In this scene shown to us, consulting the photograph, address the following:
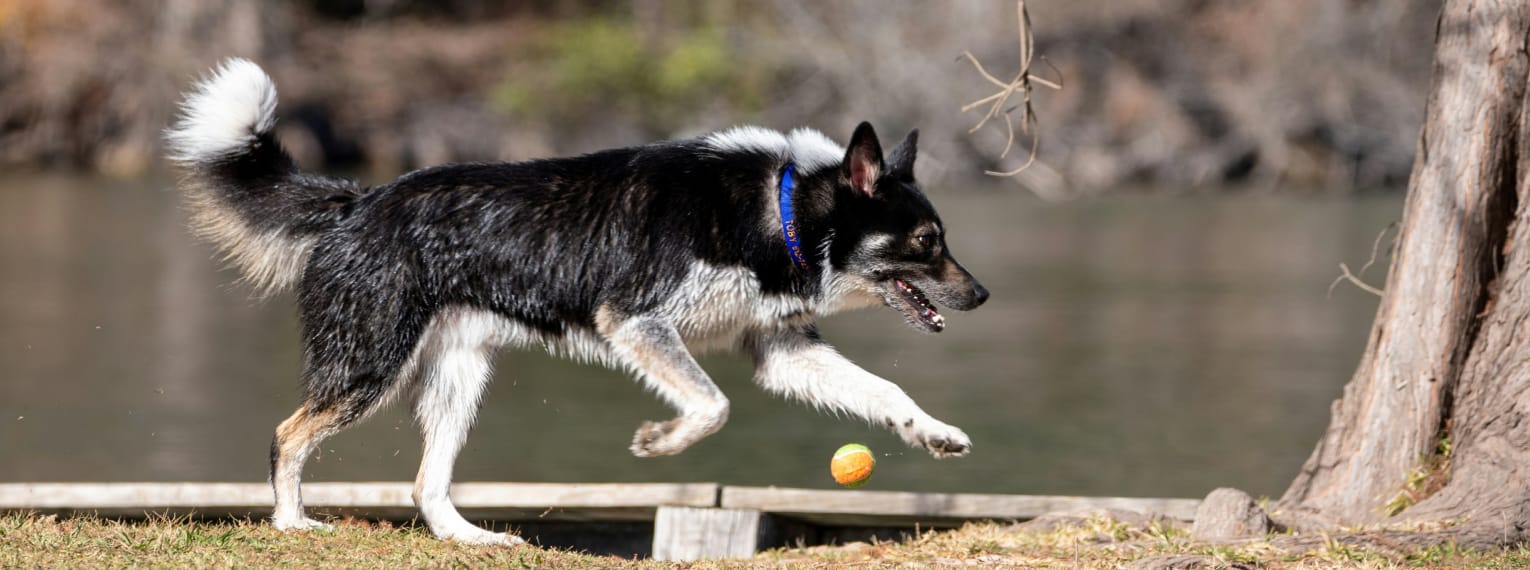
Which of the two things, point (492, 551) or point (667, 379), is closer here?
point (492, 551)

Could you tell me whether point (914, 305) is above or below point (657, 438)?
above

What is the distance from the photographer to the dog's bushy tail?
6.82 meters

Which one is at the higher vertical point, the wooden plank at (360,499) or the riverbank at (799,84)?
the riverbank at (799,84)

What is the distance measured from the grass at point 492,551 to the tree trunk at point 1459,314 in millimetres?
577

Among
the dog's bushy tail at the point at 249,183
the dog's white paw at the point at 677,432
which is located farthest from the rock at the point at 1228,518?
the dog's bushy tail at the point at 249,183

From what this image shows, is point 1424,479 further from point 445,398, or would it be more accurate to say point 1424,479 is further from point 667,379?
point 445,398

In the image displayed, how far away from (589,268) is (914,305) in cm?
126

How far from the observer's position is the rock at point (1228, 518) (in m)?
6.76

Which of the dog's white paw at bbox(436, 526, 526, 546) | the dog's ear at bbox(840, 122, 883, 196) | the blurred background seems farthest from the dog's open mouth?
the blurred background

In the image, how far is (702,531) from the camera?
7520 millimetres

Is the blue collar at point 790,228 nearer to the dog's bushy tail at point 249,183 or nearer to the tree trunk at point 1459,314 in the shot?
the dog's bushy tail at point 249,183

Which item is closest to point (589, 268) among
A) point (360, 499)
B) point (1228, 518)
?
point (360, 499)

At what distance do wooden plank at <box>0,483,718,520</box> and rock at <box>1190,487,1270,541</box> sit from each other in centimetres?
219

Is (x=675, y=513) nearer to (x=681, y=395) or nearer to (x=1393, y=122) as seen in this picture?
(x=681, y=395)
